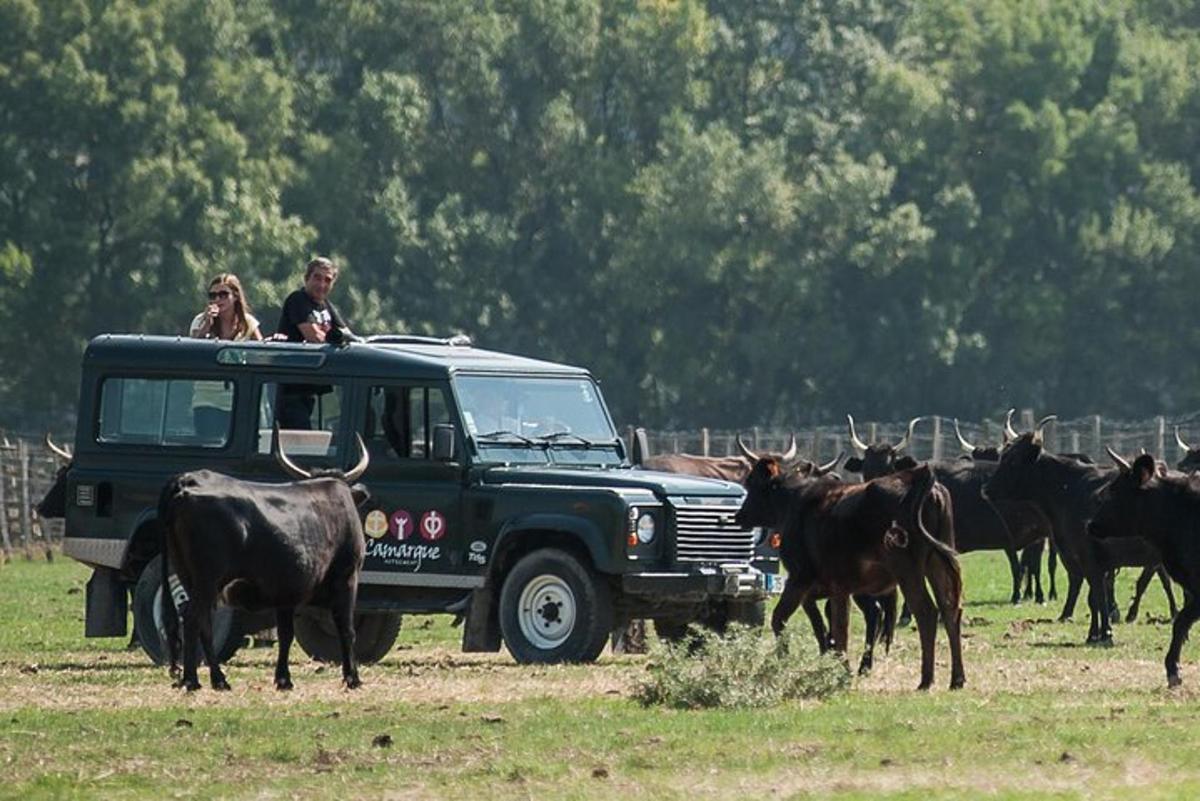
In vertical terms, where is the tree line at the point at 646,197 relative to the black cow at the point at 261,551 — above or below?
above

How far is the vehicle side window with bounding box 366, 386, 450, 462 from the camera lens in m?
22.0

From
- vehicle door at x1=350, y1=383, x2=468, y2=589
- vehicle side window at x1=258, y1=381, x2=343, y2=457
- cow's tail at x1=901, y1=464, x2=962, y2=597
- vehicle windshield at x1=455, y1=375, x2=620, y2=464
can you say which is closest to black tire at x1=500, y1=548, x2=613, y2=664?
vehicle door at x1=350, y1=383, x2=468, y2=589

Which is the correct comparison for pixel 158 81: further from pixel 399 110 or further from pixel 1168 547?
pixel 1168 547

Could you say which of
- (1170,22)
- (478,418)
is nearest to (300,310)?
(478,418)

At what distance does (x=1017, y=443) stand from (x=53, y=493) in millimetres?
8032

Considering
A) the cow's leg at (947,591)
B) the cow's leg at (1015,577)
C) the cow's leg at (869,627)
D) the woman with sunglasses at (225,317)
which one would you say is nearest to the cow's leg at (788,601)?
the cow's leg at (869,627)

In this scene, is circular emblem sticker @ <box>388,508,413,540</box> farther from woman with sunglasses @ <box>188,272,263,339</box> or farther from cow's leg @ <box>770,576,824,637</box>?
cow's leg @ <box>770,576,824,637</box>

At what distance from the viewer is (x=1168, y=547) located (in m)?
19.9

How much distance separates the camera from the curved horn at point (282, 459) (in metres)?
20.5

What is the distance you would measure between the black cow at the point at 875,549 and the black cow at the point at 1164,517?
149 centimetres

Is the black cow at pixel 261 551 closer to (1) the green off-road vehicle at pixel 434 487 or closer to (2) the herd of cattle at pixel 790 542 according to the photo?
(2) the herd of cattle at pixel 790 542

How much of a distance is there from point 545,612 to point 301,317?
3.28 m

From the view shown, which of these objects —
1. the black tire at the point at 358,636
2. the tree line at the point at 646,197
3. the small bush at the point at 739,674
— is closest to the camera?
the small bush at the point at 739,674

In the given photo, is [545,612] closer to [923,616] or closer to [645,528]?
[645,528]
